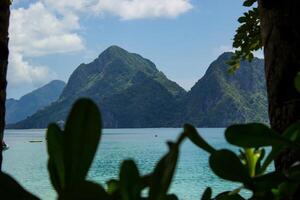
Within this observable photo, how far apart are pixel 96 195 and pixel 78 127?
8cm

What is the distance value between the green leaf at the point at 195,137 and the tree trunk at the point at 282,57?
62 centimetres

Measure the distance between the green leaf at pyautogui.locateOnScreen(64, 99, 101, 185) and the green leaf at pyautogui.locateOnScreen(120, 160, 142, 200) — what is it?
41mm

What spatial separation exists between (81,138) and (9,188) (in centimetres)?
10

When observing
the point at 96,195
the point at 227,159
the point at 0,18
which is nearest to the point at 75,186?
the point at 96,195

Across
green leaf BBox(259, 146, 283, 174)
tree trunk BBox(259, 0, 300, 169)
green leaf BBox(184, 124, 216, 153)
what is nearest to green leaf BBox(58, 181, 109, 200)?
green leaf BBox(184, 124, 216, 153)

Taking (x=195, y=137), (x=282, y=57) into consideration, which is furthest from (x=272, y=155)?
(x=282, y=57)

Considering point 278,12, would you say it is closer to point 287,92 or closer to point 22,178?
point 287,92

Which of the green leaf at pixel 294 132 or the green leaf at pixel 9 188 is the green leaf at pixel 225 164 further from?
the green leaf at pixel 9 188

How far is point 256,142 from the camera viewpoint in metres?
0.69

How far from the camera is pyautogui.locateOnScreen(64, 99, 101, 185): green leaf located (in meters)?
0.51

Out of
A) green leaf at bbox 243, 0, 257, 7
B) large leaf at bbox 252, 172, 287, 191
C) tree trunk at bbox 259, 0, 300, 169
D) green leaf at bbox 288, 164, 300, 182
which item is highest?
green leaf at bbox 243, 0, 257, 7

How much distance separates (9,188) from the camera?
20.5 inches

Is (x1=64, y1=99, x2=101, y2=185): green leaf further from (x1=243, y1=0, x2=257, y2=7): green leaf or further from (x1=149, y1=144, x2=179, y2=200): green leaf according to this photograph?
(x1=243, y1=0, x2=257, y2=7): green leaf

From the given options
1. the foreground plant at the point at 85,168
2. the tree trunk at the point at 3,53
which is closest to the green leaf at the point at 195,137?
the foreground plant at the point at 85,168
